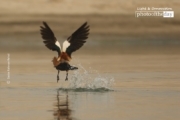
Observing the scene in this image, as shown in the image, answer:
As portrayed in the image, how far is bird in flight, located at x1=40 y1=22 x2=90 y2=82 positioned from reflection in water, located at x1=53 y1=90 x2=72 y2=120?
101cm

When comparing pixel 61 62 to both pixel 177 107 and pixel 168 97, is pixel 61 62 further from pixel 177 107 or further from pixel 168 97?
pixel 177 107

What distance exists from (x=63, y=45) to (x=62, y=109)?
3926 mm

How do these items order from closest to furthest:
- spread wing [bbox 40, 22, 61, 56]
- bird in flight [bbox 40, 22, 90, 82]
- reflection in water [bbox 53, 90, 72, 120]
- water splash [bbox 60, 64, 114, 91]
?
reflection in water [bbox 53, 90, 72, 120] < bird in flight [bbox 40, 22, 90, 82] < spread wing [bbox 40, 22, 61, 56] < water splash [bbox 60, 64, 114, 91]

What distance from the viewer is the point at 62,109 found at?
19625 millimetres

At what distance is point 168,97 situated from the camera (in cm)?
2150

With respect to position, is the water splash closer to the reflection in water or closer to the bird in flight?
the bird in flight

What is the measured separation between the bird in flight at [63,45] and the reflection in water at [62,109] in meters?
1.01

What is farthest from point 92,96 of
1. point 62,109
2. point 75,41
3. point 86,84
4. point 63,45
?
point 62,109

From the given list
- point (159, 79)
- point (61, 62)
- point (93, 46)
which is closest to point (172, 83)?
point (159, 79)

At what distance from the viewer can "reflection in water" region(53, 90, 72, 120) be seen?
1845cm

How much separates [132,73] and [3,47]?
106 feet

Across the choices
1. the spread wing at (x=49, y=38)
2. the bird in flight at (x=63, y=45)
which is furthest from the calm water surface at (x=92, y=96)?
the spread wing at (x=49, y=38)

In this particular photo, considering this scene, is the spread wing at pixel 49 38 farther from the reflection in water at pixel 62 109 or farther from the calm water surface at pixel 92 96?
the reflection in water at pixel 62 109

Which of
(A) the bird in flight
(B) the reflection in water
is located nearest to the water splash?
(A) the bird in flight
